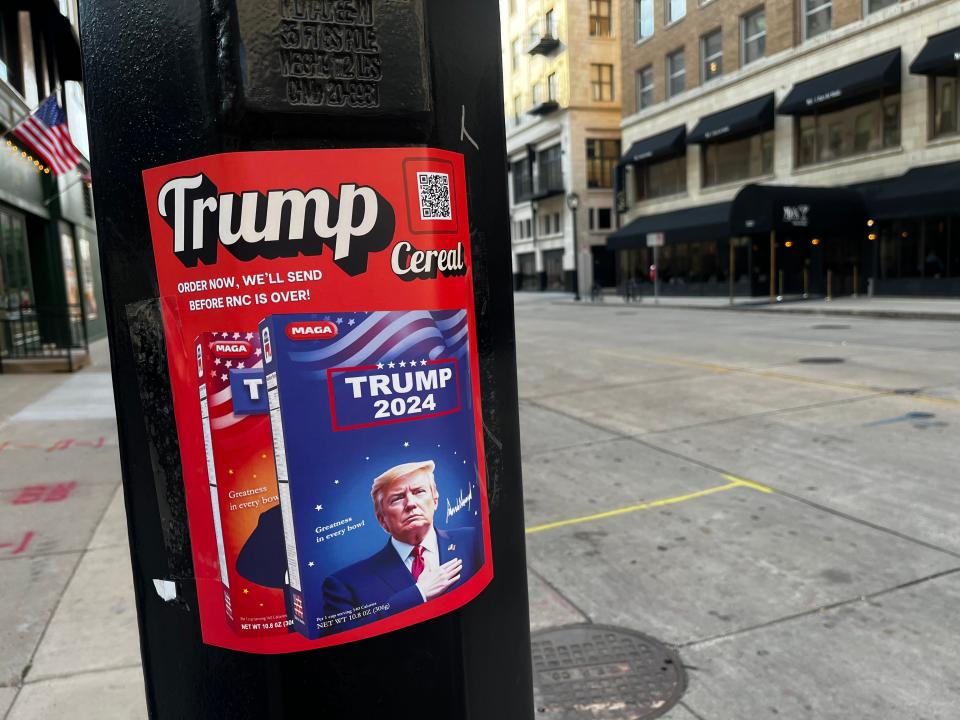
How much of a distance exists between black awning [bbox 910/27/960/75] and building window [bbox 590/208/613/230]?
25455 mm

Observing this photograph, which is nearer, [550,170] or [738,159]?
[738,159]

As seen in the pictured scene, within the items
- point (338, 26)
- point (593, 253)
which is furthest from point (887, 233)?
point (338, 26)

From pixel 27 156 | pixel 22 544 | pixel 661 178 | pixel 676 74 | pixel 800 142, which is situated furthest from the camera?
pixel 661 178

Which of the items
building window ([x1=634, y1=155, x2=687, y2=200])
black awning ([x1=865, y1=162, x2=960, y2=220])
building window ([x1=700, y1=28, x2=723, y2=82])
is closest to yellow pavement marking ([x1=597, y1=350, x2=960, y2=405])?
black awning ([x1=865, y1=162, x2=960, y2=220])

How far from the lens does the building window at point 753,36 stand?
29422 mm

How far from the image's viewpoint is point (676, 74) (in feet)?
115

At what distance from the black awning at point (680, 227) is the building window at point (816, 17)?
716cm

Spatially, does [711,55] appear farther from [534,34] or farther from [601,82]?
[534,34]

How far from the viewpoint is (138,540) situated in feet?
5.27

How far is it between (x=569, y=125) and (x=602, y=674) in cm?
4770

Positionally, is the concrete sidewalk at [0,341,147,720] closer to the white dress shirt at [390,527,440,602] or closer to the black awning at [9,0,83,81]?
the white dress shirt at [390,527,440,602]

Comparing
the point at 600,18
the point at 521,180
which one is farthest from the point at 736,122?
the point at 521,180

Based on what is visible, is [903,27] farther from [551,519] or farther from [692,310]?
[551,519]

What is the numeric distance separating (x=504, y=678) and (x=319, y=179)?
1.17 metres
